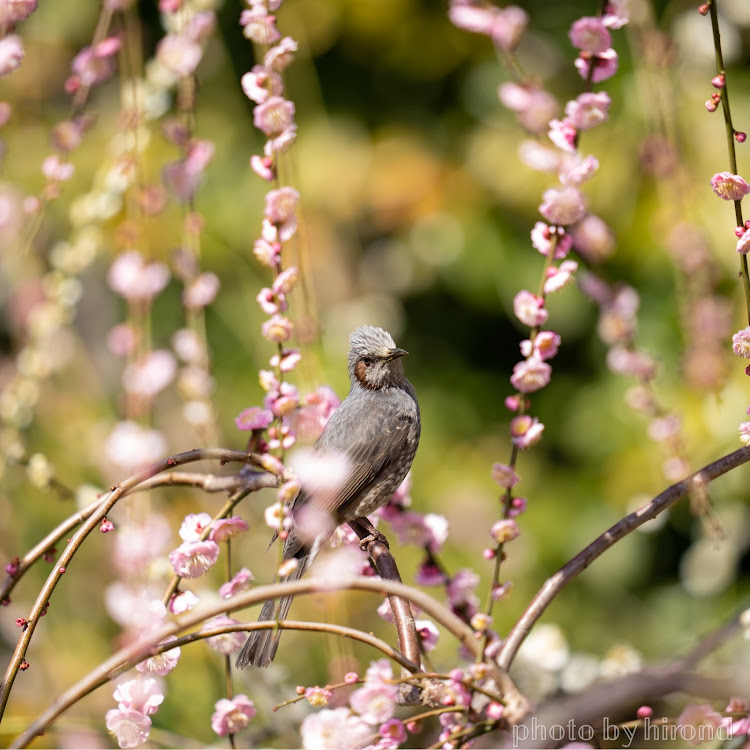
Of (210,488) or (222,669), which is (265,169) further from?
(222,669)

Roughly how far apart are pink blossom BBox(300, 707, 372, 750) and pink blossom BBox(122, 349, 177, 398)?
3.10ft

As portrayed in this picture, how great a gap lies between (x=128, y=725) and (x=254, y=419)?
35cm

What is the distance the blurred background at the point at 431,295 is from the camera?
248 centimetres

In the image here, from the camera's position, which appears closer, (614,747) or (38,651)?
(614,747)

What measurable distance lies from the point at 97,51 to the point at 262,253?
0.56m

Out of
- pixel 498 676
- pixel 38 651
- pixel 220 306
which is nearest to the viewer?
pixel 498 676

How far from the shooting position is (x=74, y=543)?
0.85 metres

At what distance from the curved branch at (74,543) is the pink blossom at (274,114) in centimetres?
37

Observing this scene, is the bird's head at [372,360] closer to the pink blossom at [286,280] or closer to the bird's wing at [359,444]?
the bird's wing at [359,444]

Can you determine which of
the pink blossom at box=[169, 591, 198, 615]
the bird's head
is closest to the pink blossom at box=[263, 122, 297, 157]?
the bird's head

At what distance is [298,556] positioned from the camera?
1363 millimetres

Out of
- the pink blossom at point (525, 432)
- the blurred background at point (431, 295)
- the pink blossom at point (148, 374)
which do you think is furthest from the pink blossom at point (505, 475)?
the blurred background at point (431, 295)

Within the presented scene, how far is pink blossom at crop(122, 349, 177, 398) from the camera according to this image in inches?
67.7

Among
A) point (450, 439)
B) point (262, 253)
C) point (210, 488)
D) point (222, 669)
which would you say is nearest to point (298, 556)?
point (210, 488)
